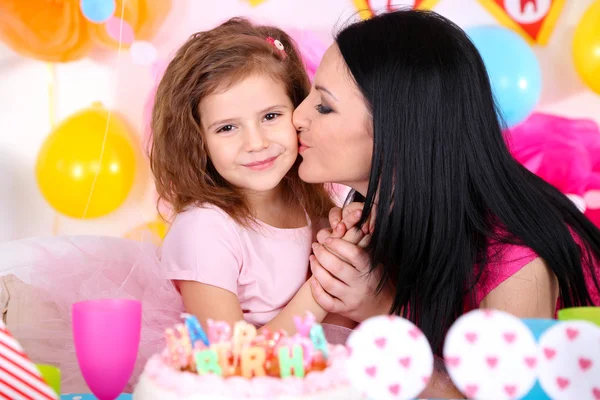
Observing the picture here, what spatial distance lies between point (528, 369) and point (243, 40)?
1.26m

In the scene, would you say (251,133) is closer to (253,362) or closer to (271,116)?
(271,116)

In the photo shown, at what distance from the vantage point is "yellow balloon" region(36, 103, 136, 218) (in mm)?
2250

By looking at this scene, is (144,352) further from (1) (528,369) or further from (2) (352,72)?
(1) (528,369)

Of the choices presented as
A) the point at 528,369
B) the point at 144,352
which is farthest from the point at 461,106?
the point at 528,369

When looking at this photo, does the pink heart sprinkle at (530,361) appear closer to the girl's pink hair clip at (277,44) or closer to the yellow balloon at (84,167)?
the girl's pink hair clip at (277,44)

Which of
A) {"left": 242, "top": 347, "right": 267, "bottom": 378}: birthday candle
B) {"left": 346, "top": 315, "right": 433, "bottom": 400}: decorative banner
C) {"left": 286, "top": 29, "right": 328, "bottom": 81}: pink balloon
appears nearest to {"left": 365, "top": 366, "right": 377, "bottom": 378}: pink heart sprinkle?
{"left": 346, "top": 315, "right": 433, "bottom": 400}: decorative banner

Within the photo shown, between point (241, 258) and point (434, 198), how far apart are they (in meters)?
0.46

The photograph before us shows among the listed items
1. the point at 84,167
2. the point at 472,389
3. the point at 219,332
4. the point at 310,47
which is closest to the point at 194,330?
the point at 219,332

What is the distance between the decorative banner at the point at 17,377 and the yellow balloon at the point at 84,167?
165 cm

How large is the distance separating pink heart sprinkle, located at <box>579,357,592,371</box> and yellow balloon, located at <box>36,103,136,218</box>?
75.4 inches

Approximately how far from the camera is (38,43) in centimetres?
233

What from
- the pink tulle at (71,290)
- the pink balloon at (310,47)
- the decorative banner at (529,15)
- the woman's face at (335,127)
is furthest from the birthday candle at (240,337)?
the decorative banner at (529,15)

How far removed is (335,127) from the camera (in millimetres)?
1499

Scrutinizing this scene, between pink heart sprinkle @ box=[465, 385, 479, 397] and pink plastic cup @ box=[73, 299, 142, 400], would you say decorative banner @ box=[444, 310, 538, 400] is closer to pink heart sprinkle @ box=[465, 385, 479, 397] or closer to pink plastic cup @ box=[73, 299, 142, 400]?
pink heart sprinkle @ box=[465, 385, 479, 397]
